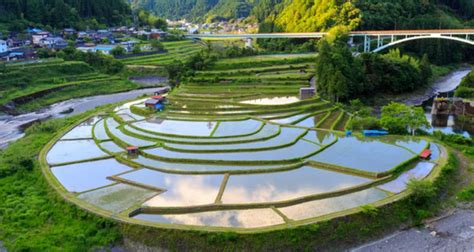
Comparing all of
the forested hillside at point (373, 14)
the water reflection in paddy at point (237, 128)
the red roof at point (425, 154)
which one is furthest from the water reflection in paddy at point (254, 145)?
the forested hillside at point (373, 14)

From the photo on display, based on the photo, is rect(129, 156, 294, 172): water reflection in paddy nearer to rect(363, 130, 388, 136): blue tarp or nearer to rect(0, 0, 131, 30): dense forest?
rect(363, 130, 388, 136): blue tarp

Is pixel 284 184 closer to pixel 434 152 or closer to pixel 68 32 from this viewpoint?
pixel 434 152

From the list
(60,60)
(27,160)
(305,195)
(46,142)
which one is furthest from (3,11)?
(305,195)

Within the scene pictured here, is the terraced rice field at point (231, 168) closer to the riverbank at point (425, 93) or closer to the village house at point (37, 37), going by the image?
the riverbank at point (425, 93)

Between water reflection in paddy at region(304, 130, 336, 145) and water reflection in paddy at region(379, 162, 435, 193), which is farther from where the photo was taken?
water reflection in paddy at region(304, 130, 336, 145)

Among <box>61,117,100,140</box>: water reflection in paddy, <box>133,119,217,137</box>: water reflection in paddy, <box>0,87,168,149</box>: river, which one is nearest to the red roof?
<box>133,119,217,137</box>: water reflection in paddy

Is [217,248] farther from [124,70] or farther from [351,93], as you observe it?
[124,70]
